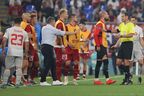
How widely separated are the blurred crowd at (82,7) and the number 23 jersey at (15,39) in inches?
523

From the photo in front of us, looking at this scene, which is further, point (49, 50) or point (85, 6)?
point (85, 6)

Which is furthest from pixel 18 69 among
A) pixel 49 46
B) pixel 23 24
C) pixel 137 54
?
pixel 137 54

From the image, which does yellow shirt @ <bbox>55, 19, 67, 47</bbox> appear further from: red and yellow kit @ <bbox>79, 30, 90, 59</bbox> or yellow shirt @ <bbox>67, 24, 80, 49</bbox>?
red and yellow kit @ <bbox>79, 30, 90, 59</bbox>

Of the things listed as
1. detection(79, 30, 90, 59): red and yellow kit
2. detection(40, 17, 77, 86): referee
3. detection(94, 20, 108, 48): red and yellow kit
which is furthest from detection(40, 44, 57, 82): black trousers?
detection(79, 30, 90, 59): red and yellow kit

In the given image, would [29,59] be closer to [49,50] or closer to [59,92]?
[49,50]

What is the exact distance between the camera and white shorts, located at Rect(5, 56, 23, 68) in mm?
22125

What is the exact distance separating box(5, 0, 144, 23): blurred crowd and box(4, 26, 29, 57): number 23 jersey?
1328 cm

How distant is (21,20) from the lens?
22.8m

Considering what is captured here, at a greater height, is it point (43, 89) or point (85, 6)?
point (85, 6)

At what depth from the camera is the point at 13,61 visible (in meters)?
22.2

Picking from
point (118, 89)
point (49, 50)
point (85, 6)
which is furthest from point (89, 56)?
point (118, 89)

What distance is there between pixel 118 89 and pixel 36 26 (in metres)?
5.73

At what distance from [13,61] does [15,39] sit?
730mm

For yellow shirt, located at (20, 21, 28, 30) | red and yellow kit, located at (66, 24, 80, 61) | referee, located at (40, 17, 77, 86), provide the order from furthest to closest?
red and yellow kit, located at (66, 24, 80, 61), yellow shirt, located at (20, 21, 28, 30), referee, located at (40, 17, 77, 86)
